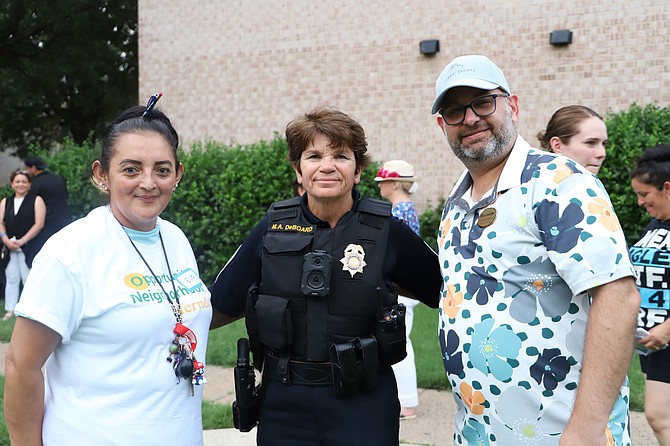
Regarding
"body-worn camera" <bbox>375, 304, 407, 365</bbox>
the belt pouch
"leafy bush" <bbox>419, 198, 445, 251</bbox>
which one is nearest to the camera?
the belt pouch

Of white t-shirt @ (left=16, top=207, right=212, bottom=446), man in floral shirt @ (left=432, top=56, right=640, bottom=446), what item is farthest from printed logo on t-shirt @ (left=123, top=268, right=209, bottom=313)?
man in floral shirt @ (left=432, top=56, right=640, bottom=446)

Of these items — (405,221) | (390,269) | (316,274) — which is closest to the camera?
(316,274)

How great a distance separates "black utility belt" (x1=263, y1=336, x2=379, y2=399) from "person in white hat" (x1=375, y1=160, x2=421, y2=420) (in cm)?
248

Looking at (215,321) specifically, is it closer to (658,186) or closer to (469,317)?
(469,317)

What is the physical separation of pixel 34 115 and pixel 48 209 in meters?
15.4

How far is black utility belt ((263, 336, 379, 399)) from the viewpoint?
2.78 meters

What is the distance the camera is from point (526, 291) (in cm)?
242

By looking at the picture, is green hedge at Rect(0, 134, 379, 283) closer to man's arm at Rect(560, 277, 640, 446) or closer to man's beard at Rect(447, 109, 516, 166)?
man's beard at Rect(447, 109, 516, 166)

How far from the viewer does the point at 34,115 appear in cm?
2328

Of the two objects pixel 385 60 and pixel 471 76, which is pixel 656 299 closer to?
pixel 471 76

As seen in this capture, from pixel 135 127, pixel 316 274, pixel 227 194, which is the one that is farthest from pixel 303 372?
pixel 227 194

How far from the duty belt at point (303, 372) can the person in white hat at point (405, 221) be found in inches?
97.9

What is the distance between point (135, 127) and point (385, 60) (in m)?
10.4

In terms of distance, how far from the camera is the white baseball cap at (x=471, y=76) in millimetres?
2611
